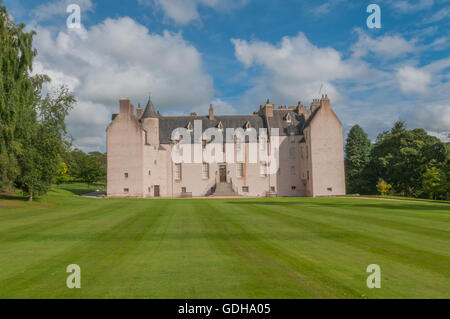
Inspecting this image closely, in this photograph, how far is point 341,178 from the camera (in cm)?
5275

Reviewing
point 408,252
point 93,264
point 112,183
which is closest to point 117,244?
point 93,264

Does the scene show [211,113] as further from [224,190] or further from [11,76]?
[11,76]

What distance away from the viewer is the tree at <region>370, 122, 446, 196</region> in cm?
5425

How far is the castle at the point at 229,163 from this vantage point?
52.4 m

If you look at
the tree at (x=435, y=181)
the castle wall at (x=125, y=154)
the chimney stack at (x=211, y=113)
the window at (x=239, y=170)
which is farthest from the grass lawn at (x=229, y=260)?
the chimney stack at (x=211, y=113)

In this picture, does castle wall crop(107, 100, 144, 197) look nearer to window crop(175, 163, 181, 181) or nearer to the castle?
the castle

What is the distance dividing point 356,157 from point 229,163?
89.3 feet

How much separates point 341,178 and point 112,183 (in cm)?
3589

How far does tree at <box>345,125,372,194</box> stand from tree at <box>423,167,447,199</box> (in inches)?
560
